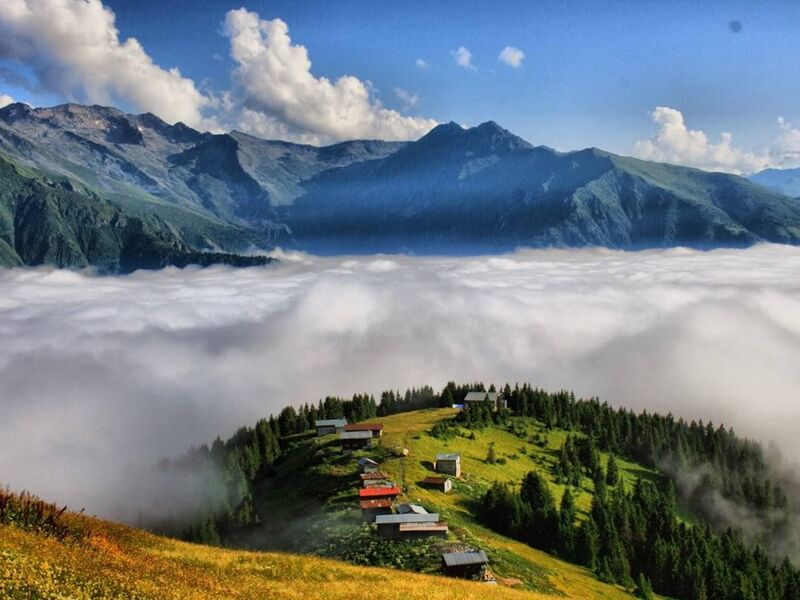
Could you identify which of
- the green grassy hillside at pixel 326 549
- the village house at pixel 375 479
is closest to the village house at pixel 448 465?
the green grassy hillside at pixel 326 549

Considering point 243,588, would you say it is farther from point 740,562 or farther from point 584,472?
point 584,472

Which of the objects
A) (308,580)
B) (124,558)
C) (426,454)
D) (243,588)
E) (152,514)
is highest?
(124,558)

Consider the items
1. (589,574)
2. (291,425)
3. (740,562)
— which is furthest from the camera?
(291,425)

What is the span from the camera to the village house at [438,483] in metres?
115

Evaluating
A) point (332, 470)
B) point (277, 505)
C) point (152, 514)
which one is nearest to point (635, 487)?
point (332, 470)

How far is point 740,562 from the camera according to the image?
121000 mm

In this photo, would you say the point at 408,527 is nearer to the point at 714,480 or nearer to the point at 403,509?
the point at 403,509

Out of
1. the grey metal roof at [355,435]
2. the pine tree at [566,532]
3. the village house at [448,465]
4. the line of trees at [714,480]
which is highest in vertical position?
the grey metal roof at [355,435]

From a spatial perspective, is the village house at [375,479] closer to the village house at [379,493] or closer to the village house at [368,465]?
the village house at [368,465]

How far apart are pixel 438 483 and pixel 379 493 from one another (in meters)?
18.6

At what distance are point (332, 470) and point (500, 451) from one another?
5064 centimetres

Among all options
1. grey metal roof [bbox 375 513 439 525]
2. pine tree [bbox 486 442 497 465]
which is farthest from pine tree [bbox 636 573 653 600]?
pine tree [bbox 486 442 497 465]

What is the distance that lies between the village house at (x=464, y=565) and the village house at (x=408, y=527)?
43.1 ft

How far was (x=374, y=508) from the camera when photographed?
93.4m
